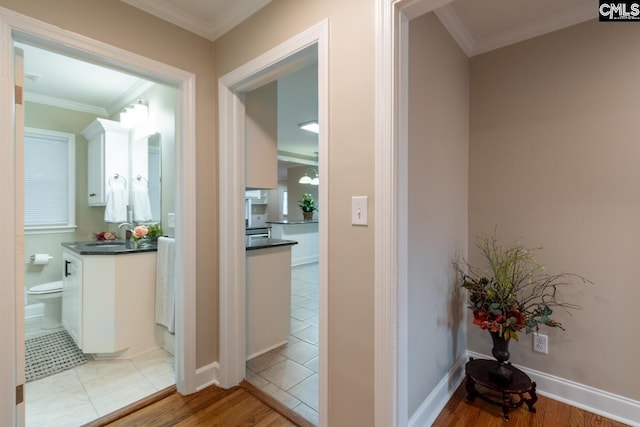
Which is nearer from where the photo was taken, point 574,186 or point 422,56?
point 422,56

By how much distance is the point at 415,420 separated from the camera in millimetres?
1515

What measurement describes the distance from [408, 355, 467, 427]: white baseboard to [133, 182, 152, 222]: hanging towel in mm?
2873

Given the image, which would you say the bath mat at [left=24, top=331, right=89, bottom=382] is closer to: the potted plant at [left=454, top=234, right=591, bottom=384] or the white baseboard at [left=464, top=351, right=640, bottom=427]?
the potted plant at [left=454, top=234, right=591, bottom=384]

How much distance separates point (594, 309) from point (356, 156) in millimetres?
1829

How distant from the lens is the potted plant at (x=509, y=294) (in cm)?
173

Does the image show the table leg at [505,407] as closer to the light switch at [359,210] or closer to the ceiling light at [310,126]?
the light switch at [359,210]

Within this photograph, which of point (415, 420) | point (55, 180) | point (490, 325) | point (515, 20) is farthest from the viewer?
point (55, 180)

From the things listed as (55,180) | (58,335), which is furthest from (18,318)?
(55,180)

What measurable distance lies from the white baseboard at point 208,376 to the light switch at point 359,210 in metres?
1.59

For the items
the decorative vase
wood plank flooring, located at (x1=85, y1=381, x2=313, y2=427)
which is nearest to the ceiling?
the decorative vase

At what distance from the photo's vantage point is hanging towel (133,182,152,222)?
2.94 m

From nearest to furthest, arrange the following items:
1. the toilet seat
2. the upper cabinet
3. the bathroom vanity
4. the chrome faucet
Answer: the upper cabinet
the bathroom vanity
the toilet seat
the chrome faucet

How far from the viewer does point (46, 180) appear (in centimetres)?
337

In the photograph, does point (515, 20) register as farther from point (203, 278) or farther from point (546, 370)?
point (203, 278)
